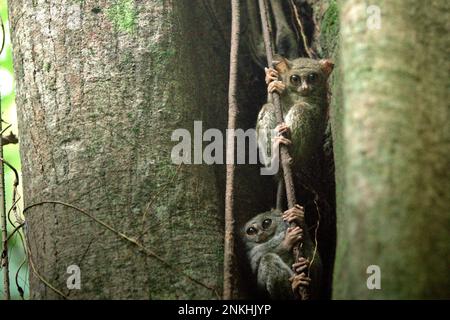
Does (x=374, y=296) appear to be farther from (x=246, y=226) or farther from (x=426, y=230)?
(x=246, y=226)

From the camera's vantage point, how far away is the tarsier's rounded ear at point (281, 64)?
5.38 meters

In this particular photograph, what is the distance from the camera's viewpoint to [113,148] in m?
4.12

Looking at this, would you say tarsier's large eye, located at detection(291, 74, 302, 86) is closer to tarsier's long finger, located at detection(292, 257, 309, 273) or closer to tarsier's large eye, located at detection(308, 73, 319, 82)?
tarsier's large eye, located at detection(308, 73, 319, 82)

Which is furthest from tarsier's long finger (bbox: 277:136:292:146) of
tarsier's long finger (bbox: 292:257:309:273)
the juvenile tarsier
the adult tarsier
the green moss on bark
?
the green moss on bark

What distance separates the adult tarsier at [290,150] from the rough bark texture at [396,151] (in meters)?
1.30

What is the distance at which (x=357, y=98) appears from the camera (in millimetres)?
3125

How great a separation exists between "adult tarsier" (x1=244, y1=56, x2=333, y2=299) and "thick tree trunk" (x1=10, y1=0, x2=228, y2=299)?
0.67 metres

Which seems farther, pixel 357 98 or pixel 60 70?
pixel 60 70

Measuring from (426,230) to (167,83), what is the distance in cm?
220

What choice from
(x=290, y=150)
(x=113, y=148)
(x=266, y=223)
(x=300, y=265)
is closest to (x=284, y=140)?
(x=290, y=150)

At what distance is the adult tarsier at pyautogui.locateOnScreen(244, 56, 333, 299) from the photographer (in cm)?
463

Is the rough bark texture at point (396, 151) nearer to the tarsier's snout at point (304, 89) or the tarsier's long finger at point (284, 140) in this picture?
the tarsier's long finger at point (284, 140)
